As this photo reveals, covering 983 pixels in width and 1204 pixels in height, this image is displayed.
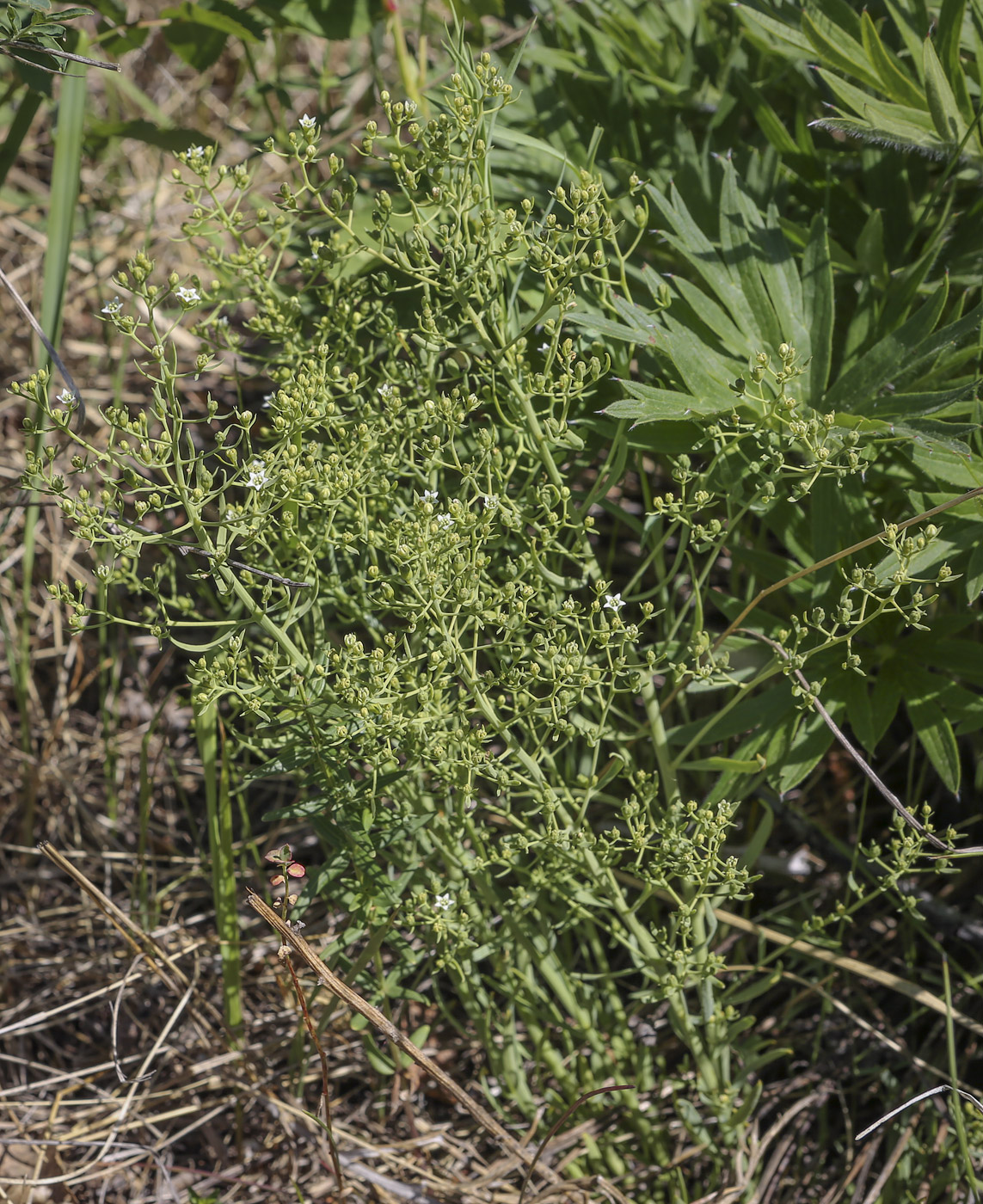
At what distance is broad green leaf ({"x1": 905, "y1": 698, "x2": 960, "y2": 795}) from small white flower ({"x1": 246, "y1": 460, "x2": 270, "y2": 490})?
1037 mm

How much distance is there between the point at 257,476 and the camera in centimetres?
115

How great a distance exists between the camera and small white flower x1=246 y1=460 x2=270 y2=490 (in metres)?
1.15

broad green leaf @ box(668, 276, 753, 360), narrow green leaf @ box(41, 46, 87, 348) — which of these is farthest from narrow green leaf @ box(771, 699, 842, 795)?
narrow green leaf @ box(41, 46, 87, 348)

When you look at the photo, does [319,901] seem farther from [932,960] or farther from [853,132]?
[853,132]

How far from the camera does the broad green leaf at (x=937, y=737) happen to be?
152 centimetres

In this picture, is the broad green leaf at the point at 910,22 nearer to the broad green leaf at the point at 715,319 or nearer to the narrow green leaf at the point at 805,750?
the broad green leaf at the point at 715,319

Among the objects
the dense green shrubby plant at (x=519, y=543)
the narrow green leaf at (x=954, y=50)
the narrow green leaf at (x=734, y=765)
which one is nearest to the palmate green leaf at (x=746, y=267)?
the dense green shrubby plant at (x=519, y=543)

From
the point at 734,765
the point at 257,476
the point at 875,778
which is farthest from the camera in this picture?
the point at 734,765

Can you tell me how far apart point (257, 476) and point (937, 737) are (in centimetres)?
107

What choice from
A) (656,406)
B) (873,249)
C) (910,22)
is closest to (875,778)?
(656,406)

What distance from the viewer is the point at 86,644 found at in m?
2.51

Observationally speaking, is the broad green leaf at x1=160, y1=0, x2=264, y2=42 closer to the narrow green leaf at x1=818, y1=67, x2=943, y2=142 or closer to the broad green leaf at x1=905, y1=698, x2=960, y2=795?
the narrow green leaf at x1=818, y1=67, x2=943, y2=142

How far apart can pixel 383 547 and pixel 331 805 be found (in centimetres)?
35

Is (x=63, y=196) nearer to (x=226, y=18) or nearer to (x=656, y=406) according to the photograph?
(x=226, y=18)
